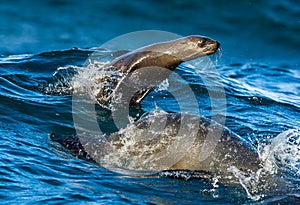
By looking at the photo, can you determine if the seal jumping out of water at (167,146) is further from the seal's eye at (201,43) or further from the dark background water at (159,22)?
the dark background water at (159,22)

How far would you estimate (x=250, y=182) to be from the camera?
5523 mm

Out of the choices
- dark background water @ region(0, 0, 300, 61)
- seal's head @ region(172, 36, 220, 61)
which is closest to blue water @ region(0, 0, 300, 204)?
dark background water @ region(0, 0, 300, 61)

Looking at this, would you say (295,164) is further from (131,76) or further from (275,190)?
(131,76)

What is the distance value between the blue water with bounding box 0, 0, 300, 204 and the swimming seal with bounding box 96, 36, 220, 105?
455 millimetres

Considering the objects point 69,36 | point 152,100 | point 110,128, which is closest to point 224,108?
point 152,100

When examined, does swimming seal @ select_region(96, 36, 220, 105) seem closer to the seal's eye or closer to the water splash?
the seal's eye

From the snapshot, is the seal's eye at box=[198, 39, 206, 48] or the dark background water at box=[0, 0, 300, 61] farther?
the dark background water at box=[0, 0, 300, 61]

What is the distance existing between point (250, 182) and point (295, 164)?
932 millimetres

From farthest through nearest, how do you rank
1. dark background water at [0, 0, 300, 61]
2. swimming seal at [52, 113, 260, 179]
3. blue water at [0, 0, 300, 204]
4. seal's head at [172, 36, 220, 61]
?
dark background water at [0, 0, 300, 61] < seal's head at [172, 36, 220, 61] < swimming seal at [52, 113, 260, 179] < blue water at [0, 0, 300, 204]

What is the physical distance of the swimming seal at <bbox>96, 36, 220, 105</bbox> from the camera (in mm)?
7871

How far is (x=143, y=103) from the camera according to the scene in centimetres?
822

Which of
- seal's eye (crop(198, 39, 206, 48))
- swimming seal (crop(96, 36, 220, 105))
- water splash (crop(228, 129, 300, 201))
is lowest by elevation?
water splash (crop(228, 129, 300, 201))

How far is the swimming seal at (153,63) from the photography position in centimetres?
787

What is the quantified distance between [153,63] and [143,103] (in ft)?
1.83
